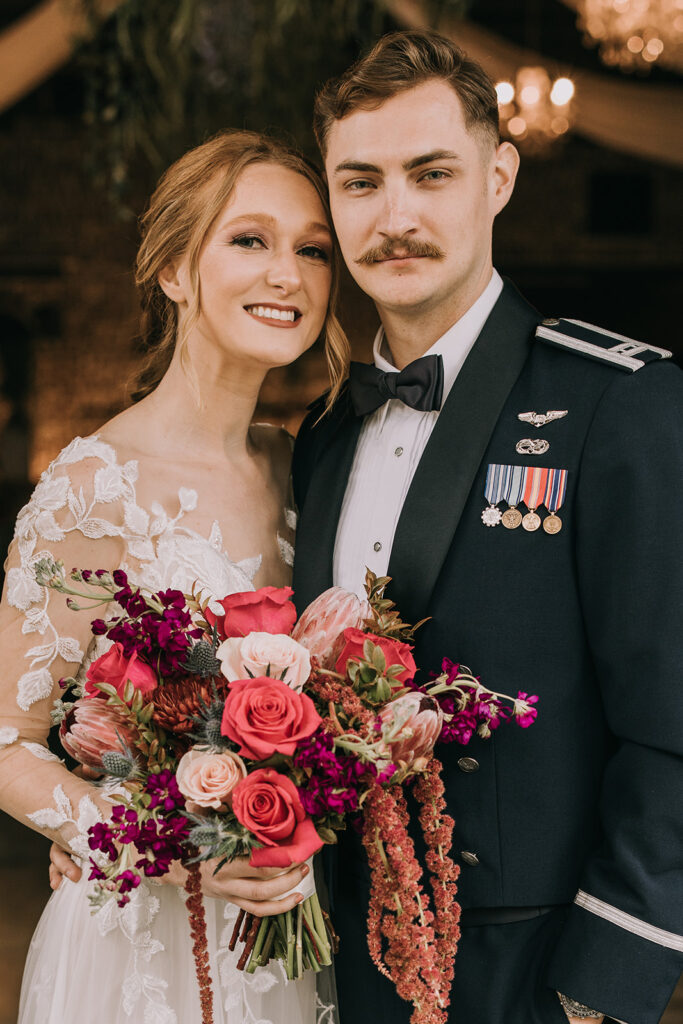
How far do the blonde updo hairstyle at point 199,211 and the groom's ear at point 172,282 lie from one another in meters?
0.01

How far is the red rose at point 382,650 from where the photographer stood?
1.38 meters

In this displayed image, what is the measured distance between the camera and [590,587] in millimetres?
1566

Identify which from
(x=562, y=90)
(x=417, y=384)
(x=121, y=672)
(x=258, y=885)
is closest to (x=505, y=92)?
(x=562, y=90)

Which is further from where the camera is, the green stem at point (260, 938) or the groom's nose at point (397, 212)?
the groom's nose at point (397, 212)

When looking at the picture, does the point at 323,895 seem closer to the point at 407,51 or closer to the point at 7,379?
the point at 407,51

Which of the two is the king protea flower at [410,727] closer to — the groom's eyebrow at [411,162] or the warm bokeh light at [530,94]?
the groom's eyebrow at [411,162]

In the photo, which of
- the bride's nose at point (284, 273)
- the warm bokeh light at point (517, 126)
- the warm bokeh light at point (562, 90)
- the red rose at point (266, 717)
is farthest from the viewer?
the warm bokeh light at point (517, 126)

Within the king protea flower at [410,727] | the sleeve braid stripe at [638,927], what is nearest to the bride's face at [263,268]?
the king protea flower at [410,727]

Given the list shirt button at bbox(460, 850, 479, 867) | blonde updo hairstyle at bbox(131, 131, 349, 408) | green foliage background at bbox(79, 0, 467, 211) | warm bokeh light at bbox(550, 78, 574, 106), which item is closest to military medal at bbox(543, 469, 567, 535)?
shirt button at bbox(460, 850, 479, 867)

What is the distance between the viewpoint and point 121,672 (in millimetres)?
1397

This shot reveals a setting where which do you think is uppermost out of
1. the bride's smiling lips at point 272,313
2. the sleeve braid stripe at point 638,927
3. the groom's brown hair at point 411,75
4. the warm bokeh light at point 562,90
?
the warm bokeh light at point 562,90

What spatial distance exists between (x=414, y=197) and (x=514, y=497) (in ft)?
1.85

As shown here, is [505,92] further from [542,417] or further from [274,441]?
[542,417]

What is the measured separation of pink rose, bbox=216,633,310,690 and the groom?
1.18 feet
